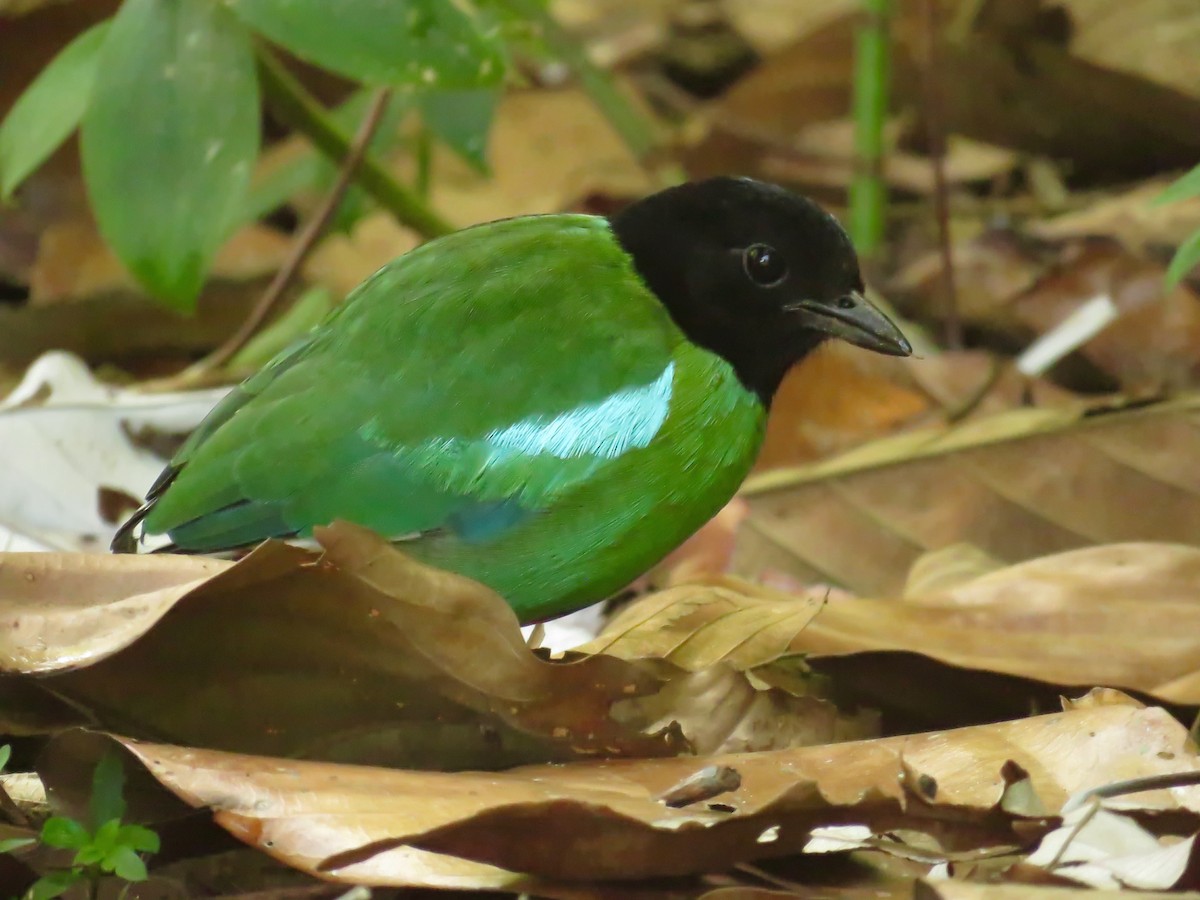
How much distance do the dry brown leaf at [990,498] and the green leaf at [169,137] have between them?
139cm

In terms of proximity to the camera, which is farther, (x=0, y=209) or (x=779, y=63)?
(x=779, y=63)

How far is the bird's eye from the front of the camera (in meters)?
3.25

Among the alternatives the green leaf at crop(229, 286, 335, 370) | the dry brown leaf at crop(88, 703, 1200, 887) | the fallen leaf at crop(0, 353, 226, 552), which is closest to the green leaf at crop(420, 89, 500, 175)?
the green leaf at crop(229, 286, 335, 370)

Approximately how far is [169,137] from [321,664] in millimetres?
1707

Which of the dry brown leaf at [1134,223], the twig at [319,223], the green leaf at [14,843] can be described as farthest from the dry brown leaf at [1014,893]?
the dry brown leaf at [1134,223]

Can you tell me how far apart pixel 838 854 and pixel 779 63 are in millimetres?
5484

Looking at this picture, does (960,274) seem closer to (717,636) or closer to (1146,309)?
(1146,309)

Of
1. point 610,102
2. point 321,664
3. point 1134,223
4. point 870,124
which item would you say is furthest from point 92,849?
point 1134,223

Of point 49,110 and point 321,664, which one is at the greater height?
point 49,110

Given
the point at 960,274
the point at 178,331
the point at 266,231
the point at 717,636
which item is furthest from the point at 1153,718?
the point at 266,231

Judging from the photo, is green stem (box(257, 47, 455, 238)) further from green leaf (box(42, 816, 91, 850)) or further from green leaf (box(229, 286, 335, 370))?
green leaf (box(42, 816, 91, 850))

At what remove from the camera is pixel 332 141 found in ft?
15.4

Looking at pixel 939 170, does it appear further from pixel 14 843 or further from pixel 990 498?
pixel 14 843

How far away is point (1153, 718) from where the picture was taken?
236 cm
